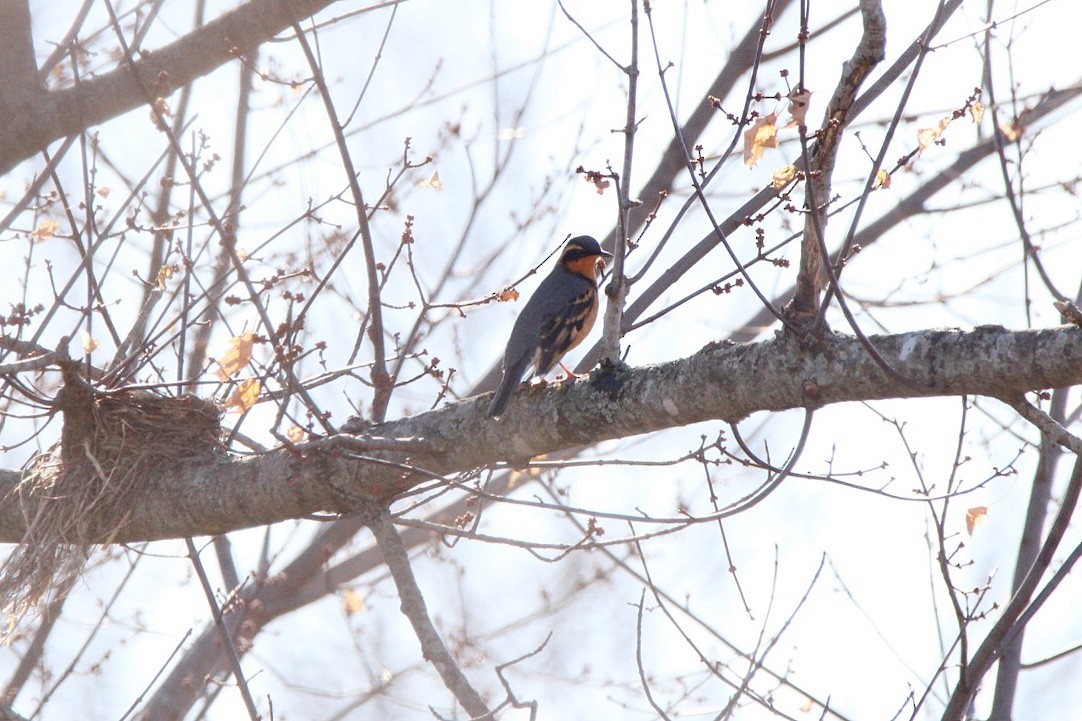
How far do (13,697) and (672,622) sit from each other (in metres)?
3.45

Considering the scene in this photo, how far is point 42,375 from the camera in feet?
19.7

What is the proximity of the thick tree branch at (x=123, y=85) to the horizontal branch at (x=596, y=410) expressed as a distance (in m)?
1.80

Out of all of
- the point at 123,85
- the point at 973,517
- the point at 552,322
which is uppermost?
the point at 123,85

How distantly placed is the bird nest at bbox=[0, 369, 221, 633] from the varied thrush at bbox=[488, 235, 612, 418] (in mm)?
1546

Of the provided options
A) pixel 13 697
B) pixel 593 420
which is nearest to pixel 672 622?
pixel 593 420

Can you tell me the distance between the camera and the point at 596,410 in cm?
380

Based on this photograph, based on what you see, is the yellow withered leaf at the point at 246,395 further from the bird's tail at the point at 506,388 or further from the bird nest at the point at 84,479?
the bird's tail at the point at 506,388

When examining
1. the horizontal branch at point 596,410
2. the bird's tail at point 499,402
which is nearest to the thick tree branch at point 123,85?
the horizontal branch at point 596,410

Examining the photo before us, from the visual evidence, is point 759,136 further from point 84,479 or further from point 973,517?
point 84,479

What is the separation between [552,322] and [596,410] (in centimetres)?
220

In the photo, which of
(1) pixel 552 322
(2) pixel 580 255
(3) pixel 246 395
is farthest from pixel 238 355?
(2) pixel 580 255

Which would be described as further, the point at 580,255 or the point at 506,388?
the point at 580,255

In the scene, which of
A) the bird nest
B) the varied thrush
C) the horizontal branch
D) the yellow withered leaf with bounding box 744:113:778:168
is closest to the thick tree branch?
the bird nest

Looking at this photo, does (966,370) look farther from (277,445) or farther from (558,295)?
(558,295)
